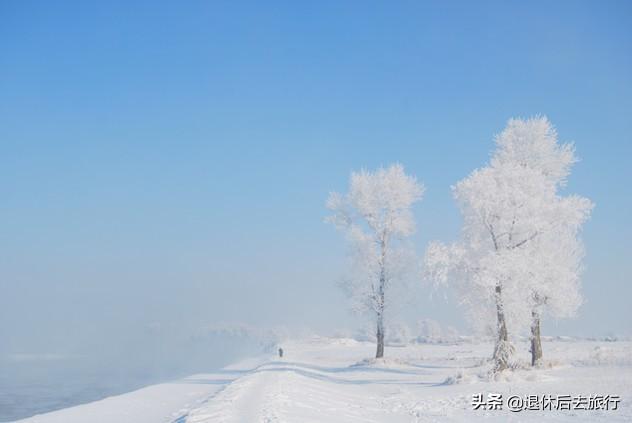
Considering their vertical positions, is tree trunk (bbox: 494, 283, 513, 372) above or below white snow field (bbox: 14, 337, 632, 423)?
above

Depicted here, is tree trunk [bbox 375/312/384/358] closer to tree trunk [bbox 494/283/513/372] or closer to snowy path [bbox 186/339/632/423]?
snowy path [bbox 186/339/632/423]

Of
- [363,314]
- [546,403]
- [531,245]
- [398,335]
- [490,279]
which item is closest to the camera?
[546,403]

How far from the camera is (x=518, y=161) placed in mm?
30391

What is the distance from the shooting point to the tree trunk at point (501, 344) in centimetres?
2483

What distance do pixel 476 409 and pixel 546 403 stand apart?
232cm

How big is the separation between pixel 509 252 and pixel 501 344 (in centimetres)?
427

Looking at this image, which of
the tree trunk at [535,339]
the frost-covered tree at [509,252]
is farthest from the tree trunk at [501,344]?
the tree trunk at [535,339]

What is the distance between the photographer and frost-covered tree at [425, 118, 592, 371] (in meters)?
24.9

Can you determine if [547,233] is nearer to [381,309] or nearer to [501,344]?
[501,344]

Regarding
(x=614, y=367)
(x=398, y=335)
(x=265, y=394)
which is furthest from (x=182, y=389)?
(x=398, y=335)

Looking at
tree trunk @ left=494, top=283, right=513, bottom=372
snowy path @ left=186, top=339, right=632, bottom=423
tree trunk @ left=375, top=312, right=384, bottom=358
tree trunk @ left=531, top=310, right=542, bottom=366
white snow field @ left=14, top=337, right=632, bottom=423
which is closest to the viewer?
snowy path @ left=186, top=339, right=632, bottom=423

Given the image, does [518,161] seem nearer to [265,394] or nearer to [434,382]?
[434,382]

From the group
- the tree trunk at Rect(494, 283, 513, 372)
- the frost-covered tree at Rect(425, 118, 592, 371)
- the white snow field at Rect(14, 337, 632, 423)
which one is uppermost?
the frost-covered tree at Rect(425, 118, 592, 371)

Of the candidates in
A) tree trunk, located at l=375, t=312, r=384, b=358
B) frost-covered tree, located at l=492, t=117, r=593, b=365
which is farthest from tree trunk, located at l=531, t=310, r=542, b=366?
tree trunk, located at l=375, t=312, r=384, b=358
